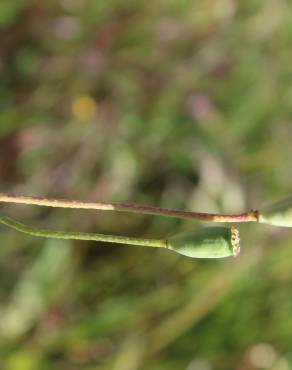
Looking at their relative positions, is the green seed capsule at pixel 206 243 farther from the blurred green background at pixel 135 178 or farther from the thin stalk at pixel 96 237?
the blurred green background at pixel 135 178

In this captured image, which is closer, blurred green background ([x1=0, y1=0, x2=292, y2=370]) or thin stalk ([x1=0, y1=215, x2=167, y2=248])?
thin stalk ([x1=0, y1=215, x2=167, y2=248])

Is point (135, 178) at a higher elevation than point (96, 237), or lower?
higher

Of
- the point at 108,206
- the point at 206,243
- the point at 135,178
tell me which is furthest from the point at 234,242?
the point at 135,178

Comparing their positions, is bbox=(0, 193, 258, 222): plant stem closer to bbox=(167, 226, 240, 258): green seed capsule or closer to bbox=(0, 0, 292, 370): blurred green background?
bbox=(167, 226, 240, 258): green seed capsule

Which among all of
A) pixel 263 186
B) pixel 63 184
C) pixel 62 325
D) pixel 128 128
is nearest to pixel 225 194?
pixel 263 186

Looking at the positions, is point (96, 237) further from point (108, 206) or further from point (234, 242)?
point (234, 242)

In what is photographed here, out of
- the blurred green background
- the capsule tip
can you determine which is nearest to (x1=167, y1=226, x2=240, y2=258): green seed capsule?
the capsule tip

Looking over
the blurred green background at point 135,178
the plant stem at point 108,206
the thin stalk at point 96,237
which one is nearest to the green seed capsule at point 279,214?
the plant stem at point 108,206
